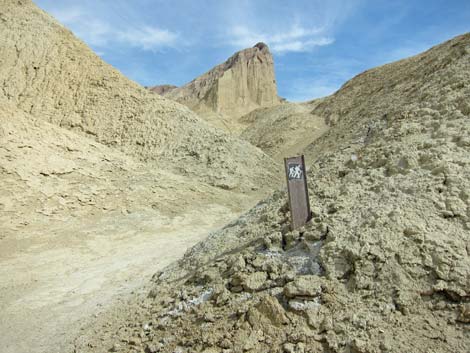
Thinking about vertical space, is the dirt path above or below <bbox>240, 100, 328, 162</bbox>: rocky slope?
below

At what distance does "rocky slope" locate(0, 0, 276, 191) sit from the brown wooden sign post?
9.35 meters

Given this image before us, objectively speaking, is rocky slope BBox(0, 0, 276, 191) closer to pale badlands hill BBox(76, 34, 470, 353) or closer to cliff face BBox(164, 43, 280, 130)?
pale badlands hill BBox(76, 34, 470, 353)

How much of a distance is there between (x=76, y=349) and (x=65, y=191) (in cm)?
739

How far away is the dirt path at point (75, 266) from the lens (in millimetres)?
4559

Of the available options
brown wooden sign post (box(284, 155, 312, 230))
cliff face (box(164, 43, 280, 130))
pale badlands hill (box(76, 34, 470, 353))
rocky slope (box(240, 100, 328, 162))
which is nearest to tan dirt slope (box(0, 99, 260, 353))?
pale badlands hill (box(76, 34, 470, 353))

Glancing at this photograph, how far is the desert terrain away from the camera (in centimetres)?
300

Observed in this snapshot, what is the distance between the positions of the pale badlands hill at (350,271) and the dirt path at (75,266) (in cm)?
67

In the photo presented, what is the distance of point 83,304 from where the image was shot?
513 centimetres

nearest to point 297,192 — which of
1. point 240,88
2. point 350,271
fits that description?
point 350,271

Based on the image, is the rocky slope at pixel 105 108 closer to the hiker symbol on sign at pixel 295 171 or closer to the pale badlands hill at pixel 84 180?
the pale badlands hill at pixel 84 180

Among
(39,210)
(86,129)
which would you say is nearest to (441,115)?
(39,210)

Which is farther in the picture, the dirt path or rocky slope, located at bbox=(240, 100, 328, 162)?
rocky slope, located at bbox=(240, 100, 328, 162)

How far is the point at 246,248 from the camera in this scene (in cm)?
447

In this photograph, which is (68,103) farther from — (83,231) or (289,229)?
(289,229)
